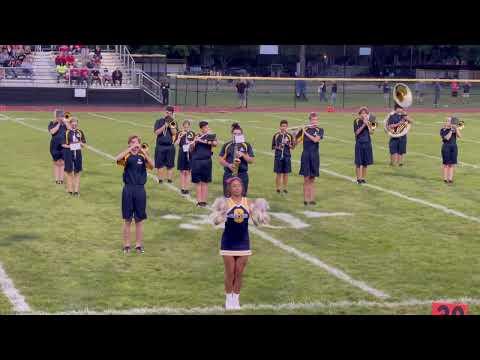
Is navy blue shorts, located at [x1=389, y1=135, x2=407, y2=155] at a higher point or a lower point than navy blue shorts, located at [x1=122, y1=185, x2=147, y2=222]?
higher

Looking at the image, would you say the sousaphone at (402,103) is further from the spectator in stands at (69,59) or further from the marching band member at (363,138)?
the spectator in stands at (69,59)

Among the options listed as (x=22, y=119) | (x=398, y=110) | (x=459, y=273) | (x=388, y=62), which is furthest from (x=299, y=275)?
(x=388, y=62)

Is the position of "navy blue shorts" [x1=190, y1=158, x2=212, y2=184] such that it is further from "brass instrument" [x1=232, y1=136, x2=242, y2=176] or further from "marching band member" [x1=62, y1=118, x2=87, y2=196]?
"marching band member" [x1=62, y1=118, x2=87, y2=196]

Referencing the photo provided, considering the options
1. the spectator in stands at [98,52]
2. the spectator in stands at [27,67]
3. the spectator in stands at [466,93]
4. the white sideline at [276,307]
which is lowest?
the white sideline at [276,307]

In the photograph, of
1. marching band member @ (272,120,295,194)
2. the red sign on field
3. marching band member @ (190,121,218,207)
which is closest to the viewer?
the red sign on field

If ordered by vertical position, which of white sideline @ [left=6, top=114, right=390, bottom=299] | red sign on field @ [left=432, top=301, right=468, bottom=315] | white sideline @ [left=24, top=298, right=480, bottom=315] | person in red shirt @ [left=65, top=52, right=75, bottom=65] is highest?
person in red shirt @ [left=65, top=52, right=75, bottom=65]

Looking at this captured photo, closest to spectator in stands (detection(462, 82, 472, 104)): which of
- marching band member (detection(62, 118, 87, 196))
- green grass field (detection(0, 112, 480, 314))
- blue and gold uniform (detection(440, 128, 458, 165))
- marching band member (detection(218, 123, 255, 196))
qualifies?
green grass field (detection(0, 112, 480, 314))

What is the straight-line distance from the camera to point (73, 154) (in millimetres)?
17812

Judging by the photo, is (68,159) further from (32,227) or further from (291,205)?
(291,205)

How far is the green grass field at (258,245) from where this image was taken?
10.9 meters

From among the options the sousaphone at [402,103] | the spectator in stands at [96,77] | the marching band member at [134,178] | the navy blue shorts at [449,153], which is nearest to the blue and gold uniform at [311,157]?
the navy blue shorts at [449,153]

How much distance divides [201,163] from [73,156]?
2916 millimetres

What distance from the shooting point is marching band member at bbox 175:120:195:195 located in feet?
58.0

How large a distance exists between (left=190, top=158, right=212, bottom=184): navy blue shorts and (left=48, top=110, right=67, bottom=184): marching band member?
361cm
